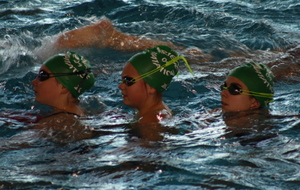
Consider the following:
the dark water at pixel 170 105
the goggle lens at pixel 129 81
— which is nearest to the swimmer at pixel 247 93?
the dark water at pixel 170 105

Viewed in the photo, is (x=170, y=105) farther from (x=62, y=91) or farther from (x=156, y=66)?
(x=62, y=91)

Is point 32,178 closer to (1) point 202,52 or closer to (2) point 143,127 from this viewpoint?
(2) point 143,127

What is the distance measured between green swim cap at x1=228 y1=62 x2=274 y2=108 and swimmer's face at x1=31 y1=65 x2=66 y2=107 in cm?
249

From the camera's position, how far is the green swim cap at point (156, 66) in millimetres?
5152

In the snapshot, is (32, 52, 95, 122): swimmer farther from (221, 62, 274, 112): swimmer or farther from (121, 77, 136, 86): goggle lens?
(221, 62, 274, 112): swimmer

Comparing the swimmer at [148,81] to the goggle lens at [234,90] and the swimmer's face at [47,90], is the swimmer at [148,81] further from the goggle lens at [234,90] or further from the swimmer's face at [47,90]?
the swimmer's face at [47,90]

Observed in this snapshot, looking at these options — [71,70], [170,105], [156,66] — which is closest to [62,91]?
[71,70]

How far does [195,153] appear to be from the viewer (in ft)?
13.2

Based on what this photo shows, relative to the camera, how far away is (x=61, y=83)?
5.38 meters

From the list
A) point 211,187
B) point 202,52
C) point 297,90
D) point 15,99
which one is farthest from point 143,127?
point 202,52

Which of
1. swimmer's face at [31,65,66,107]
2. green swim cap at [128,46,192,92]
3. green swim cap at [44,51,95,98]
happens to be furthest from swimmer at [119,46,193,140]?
swimmer's face at [31,65,66,107]

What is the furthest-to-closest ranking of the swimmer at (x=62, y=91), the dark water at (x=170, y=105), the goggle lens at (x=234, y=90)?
the goggle lens at (x=234, y=90), the swimmer at (x=62, y=91), the dark water at (x=170, y=105)

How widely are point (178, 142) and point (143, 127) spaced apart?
0.66 meters

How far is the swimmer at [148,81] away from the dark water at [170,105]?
303 millimetres
